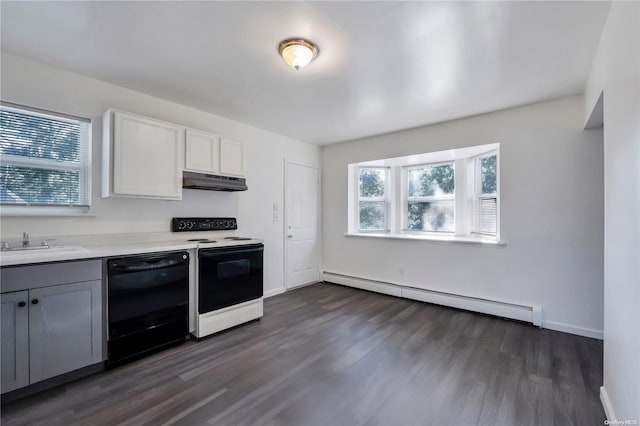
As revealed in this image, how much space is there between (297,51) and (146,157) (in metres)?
1.77

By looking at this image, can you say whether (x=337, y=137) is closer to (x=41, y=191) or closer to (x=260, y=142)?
(x=260, y=142)

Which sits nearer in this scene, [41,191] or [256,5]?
[256,5]

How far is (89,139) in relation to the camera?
2660 mm

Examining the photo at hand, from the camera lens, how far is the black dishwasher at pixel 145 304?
2291 millimetres

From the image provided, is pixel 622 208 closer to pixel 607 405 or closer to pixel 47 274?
pixel 607 405

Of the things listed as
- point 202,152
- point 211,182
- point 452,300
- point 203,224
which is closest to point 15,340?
point 203,224

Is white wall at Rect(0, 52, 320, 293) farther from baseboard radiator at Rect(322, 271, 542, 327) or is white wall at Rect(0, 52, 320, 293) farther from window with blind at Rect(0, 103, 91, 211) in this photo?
baseboard radiator at Rect(322, 271, 542, 327)

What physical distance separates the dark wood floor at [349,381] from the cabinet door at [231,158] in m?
1.82

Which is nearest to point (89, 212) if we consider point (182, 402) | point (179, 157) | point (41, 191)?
point (41, 191)

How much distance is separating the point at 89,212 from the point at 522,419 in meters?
3.74

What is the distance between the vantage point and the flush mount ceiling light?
2047 millimetres

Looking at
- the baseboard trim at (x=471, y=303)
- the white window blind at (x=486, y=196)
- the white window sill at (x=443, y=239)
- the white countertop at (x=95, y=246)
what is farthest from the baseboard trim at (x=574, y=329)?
the white countertop at (x=95, y=246)

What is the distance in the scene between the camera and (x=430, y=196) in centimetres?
445

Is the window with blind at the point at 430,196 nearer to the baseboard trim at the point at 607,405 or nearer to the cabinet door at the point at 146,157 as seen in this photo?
the baseboard trim at the point at 607,405
